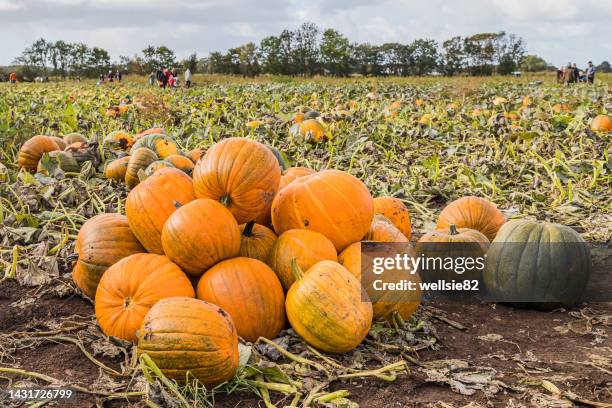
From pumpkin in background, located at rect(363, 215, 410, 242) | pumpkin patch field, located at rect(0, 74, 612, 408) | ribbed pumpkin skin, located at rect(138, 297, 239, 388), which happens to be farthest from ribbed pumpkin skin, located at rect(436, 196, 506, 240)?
ribbed pumpkin skin, located at rect(138, 297, 239, 388)

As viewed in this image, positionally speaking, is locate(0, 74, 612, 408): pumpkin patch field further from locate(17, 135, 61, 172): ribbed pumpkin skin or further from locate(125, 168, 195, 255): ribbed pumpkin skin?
locate(17, 135, 61, 172): ribbed pumpkin skin

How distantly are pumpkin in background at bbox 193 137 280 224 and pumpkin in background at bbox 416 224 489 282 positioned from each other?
123 cm

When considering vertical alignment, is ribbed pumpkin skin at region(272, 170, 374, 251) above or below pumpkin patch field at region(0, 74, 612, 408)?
above

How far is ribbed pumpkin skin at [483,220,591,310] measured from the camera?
3.60 metres

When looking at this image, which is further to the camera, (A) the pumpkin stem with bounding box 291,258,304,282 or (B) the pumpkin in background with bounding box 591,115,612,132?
(B) the pumpkin in background with bounding box 591,115,612,132

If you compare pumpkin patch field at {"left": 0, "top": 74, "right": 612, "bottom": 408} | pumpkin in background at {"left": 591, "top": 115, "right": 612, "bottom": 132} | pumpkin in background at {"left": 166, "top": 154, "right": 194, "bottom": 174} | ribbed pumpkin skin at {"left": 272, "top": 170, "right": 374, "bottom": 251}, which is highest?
pumpkin in background at {"left": 591, "top": 115, "right": 612, "bottom": 132}

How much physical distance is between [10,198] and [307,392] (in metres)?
3.82

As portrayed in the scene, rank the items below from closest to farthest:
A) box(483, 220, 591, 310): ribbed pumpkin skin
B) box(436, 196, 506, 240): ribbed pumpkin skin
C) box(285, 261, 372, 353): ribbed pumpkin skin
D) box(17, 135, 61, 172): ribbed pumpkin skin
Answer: box(285, 261, 372, 353): ribbed pumpkin skin < box(483, 220, 591, 310): ribbed pumpkin skin < box(436, 196, 506, 240): ribbed pumpkin skin < box(17, 135, 61, 172): ribbed pumpkin skin

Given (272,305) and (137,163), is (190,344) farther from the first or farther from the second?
(137,163)

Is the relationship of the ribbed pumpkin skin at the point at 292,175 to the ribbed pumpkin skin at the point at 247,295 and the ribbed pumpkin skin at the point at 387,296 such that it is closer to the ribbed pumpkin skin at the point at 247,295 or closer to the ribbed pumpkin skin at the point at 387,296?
the ribbed pumpkin skin at the point at 387,296

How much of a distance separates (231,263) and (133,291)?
47 centimetres

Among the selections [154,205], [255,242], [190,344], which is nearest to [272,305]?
[255,242]

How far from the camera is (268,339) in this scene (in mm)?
2955

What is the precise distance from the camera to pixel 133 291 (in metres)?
2.86
